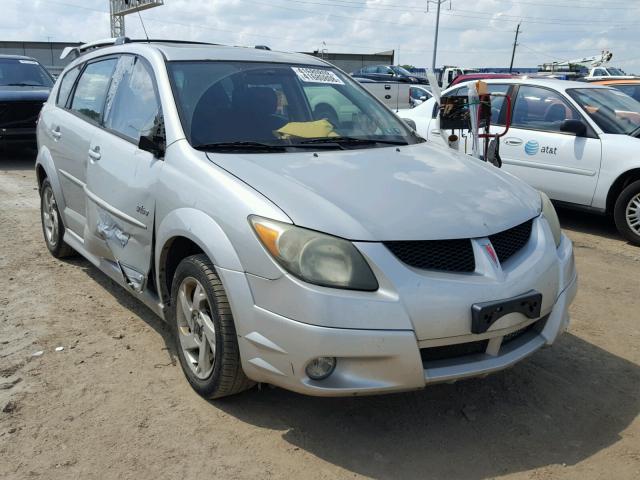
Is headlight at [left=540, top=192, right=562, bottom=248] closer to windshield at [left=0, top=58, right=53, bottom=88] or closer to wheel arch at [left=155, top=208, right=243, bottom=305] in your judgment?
wheel arch at [left=155, top=208, right=243, bottom=305]

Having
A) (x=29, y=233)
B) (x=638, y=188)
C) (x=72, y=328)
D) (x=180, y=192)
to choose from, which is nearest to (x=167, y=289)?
(x=180, y=192)

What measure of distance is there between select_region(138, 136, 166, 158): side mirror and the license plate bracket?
1817 mm

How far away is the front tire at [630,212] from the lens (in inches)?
247

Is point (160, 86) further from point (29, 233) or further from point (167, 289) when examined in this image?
point (29, 233)

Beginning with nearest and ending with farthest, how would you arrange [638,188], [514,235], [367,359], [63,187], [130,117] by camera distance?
1. [367,359]
2. [514,235]
3. [130,117]
4. [63,187]
5. [638,188]

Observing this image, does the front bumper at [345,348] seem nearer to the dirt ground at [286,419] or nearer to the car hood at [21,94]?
the dirt ground at [286,419]

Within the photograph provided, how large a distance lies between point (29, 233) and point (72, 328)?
266 centimetres

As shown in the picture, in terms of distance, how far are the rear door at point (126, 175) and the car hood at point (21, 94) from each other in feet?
24.5

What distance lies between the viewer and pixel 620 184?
650 cm

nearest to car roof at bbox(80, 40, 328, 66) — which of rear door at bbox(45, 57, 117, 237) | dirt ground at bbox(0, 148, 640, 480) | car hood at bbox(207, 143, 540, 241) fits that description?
rear door at bbox(45, 57, 117, 237)

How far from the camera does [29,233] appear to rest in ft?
20.6

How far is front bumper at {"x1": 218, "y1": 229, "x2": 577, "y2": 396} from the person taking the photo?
2.49 meters

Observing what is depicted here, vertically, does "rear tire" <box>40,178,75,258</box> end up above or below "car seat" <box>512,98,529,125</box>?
below

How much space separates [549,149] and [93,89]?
15.6 feet
